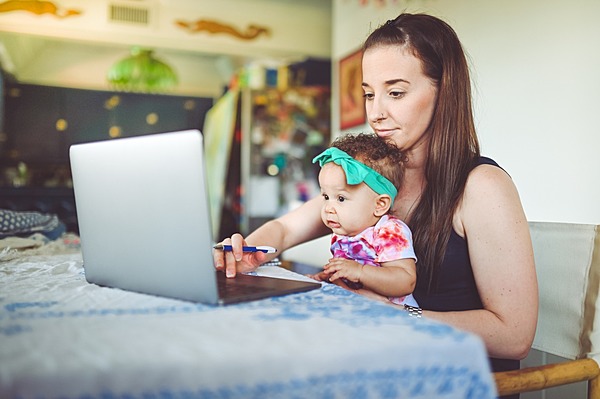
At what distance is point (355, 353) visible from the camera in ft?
1.75

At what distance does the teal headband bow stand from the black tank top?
0.18 m

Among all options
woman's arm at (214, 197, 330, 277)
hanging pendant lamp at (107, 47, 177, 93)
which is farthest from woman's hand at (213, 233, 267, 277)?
hanging pendant lamp at (107, 47, 177, 93)

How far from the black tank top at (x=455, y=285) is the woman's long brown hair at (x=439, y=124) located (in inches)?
0.9

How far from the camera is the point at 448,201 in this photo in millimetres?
1190

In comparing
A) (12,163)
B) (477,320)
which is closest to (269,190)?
(12,163)

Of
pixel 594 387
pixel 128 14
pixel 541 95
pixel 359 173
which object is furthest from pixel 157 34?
pixel 594 387

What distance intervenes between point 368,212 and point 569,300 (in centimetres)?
47

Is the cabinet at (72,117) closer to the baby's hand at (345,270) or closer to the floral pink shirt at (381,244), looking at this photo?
the floral pink shirt at (381,244)

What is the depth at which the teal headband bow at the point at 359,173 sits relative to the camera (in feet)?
3.88

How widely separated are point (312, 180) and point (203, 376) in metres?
4.55

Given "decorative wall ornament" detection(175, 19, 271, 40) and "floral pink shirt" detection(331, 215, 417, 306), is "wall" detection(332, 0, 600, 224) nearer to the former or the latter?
"floral pink shirt" detection(331, 215, 417, 306)

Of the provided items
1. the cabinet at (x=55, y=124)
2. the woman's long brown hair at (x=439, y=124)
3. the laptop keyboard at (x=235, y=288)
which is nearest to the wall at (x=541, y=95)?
the woman's long brown hair at (x=439, y=124)

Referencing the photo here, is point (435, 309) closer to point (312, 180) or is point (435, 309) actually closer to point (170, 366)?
point (170, 366)

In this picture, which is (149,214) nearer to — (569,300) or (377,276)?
(377,276)
